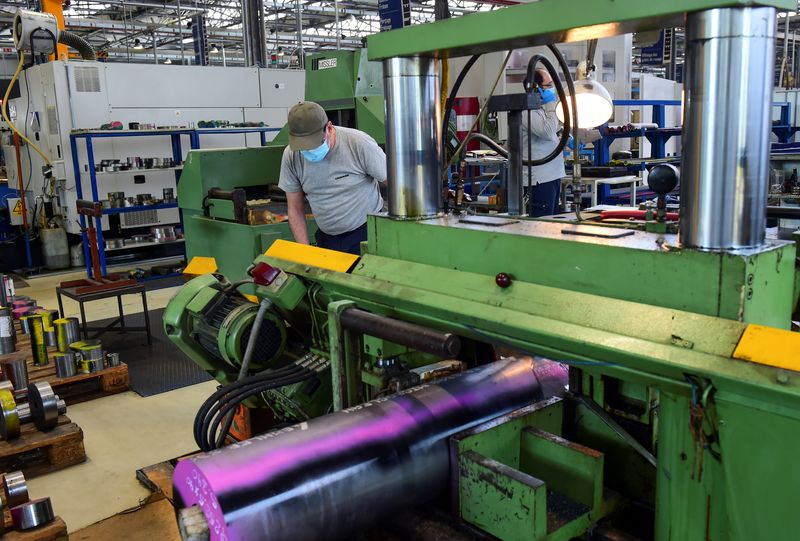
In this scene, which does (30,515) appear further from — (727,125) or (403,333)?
(727,125)

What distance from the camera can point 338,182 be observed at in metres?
2.73

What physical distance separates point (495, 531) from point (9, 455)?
6.96ft

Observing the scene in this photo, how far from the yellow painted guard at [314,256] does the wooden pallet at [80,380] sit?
178 centimetres

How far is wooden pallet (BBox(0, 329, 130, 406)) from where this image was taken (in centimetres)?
323

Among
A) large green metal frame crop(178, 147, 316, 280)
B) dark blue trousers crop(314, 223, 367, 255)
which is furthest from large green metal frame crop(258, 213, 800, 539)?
large green metal frame crop(178, 147, 316, 280)

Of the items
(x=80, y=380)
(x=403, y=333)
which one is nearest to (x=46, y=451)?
(x=80, y=380)

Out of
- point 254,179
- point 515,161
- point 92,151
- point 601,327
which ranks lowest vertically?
point 601,327

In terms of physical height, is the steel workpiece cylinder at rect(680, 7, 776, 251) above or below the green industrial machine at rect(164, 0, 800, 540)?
above

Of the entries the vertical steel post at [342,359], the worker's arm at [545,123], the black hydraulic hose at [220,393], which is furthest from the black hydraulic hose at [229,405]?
the worker's arm at [545,123]

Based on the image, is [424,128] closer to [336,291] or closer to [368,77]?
[336,291]

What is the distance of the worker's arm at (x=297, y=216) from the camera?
9.36 ft

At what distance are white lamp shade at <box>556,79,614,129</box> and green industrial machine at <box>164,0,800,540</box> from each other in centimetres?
60

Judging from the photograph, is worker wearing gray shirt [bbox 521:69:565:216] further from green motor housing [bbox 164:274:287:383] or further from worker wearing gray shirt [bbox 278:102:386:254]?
green motor housing [bbox 164:274:287:383]

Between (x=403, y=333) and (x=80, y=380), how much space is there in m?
2.47
